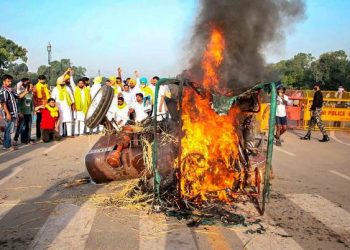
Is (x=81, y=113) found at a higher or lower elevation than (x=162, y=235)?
higher

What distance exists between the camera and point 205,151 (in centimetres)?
538

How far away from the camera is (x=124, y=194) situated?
5859mm

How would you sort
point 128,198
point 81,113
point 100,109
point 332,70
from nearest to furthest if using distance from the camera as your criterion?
point 128,198 → point 100,109 → point 81,113 → point 332,70

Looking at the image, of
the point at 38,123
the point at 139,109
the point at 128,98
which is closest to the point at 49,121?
the point at 38,123

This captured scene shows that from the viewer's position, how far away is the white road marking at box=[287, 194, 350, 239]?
15.8 feet

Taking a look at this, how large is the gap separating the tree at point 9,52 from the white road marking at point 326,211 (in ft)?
190

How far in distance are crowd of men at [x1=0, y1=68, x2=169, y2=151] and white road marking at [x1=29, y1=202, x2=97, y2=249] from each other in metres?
5.40

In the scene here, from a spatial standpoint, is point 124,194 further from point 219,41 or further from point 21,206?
point 219,41

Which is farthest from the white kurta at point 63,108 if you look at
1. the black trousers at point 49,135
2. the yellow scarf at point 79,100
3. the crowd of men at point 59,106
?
the black trousers at point 49,135

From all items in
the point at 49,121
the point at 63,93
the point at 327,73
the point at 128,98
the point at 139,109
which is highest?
the point at 327,73

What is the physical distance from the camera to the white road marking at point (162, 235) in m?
4.12

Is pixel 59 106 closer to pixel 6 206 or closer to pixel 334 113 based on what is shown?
pixel 6 206

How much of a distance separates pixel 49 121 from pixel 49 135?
1.65 feet

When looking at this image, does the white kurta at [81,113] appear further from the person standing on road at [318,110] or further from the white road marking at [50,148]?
the person standing on road at [318,110]
